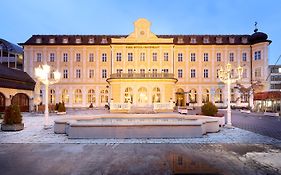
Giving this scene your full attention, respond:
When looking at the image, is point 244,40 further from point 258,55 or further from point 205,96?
point 205,96

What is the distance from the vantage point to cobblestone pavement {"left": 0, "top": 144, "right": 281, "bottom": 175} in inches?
247

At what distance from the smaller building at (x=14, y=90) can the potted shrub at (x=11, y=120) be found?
1375 centimetres

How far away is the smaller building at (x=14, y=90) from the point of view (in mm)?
26070

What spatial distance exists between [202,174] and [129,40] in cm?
3820

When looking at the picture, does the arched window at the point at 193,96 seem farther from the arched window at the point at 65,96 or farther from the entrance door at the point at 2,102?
the entrance door at the point at 2,102

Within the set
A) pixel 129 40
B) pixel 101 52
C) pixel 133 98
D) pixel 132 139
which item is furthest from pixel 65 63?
pixel 132 139

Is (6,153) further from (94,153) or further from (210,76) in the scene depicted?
(210,76)

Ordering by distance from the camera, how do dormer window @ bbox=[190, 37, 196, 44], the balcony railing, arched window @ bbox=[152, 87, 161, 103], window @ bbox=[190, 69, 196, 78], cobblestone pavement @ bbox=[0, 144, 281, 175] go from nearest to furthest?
cobblestone pavement @ bbox=[0, 144, 281, 175] < the balcony railing < arched window @ bbox=[152, 87, 161, 103] < window @ bbox=[190, 69, 196, 78] < dormer window @ bbox=[190, 37, 196, 44]

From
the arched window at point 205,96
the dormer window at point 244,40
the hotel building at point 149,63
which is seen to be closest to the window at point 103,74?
the hotel building at point 149,63

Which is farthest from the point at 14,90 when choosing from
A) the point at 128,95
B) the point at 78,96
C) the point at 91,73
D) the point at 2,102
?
the point at 91,73

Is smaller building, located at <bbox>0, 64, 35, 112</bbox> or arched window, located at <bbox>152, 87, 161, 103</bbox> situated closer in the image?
smaller building, located at <bbox>0, 64, 35, 112</bbox>

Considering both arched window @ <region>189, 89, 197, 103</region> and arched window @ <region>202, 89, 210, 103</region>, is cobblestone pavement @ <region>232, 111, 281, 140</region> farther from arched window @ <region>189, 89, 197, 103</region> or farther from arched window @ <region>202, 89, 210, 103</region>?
arched window @ <region>202, 89, 210, 103</region>

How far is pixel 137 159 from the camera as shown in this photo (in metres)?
7.35

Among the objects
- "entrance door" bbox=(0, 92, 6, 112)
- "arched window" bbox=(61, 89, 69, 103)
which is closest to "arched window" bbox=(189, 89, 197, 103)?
"arched window" bbox=(61, 89, 69, 103)
